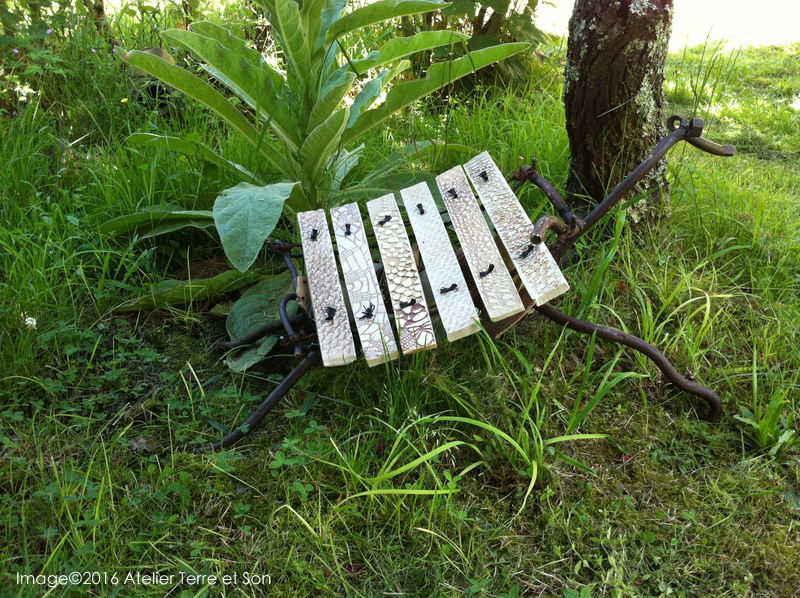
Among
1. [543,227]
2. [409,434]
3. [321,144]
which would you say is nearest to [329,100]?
[321,144]

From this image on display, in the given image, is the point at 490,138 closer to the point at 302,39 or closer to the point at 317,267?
the point at 302,39

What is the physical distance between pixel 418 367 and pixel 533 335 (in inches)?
20.1

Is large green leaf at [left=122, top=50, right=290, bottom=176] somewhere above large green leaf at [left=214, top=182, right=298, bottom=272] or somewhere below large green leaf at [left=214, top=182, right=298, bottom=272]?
above

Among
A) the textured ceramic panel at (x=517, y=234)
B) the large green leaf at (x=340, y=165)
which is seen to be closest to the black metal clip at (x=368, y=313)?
the textured ceramic panel at (x=517, y=234)

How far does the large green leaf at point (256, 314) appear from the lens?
2010mm

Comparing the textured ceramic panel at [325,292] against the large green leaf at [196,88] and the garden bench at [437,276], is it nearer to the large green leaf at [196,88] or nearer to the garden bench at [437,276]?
the garden bench at [437,276]

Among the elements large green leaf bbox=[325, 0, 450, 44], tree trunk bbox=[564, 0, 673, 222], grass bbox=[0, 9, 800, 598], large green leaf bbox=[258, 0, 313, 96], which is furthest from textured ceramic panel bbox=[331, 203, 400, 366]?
tree trunk bbox=[564, 0, 673, 222]

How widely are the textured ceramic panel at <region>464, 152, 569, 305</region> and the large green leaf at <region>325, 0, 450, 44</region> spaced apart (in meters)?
0.59

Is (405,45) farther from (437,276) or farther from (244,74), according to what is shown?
(437,276)

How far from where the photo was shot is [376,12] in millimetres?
2172

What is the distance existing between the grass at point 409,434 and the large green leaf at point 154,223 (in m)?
0.07

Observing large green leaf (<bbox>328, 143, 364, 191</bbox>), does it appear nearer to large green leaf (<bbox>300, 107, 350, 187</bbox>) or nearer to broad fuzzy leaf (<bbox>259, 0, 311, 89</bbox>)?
large green leaf (<bbox>300, 107, 350, 187</bbox>)

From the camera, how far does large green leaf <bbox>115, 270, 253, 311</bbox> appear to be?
217cm

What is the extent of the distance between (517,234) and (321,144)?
0.79 m
